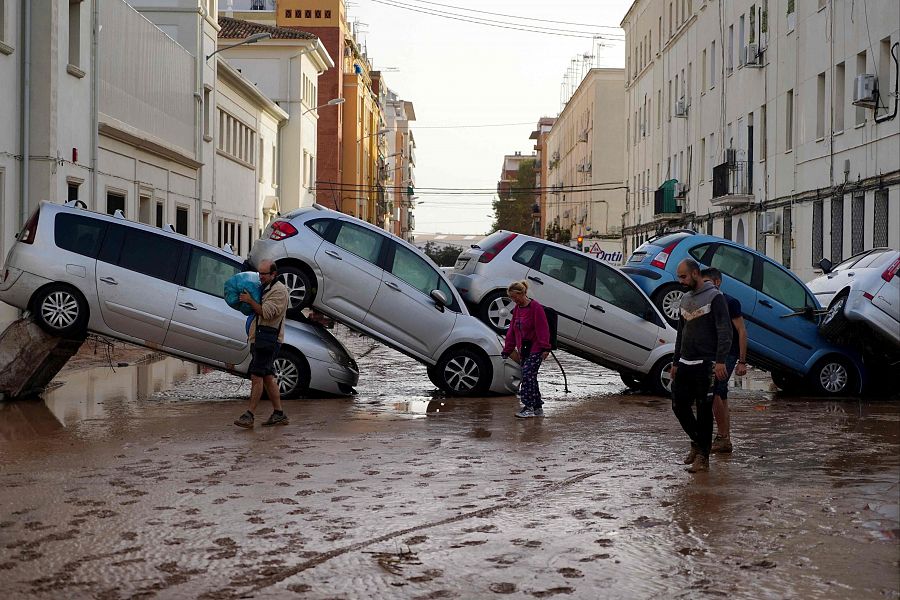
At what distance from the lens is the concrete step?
14.6 m

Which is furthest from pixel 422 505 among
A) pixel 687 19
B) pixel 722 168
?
pixel 687 19

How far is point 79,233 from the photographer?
14.7 meters

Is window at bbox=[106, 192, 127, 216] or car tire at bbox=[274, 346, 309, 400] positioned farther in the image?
window at bbox=[106, 192, 127, 216]

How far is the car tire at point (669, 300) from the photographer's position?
60.0 feet

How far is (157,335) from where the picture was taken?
14922 millimetres

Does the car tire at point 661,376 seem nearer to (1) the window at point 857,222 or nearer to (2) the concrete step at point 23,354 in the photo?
(2) the concrete step at point 23,354

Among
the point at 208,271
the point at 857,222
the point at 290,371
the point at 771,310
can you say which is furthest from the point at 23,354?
the point at 857,222

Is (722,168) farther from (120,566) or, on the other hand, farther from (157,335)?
(120,566)

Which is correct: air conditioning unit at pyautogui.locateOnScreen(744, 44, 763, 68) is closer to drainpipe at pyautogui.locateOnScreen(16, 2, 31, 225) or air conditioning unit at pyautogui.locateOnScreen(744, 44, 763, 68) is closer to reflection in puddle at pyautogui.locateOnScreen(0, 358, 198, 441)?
drainpipe at pyautogui.locateOnScreen(16, 2, 31, 225)

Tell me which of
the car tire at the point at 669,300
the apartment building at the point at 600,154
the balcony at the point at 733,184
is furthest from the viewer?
the apartment building at the point at 600,154

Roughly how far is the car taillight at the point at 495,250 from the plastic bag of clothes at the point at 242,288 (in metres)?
4.57

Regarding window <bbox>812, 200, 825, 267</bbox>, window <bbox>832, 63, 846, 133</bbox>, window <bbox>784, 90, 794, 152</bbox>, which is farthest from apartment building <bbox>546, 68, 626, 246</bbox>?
window <bbox>832, 63, 846, 133</bbox>

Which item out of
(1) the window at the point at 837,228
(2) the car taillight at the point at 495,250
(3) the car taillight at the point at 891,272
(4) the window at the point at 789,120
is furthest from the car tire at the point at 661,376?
(4) the window at the point at 789,120

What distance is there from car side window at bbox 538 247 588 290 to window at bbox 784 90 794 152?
59.5 ft
